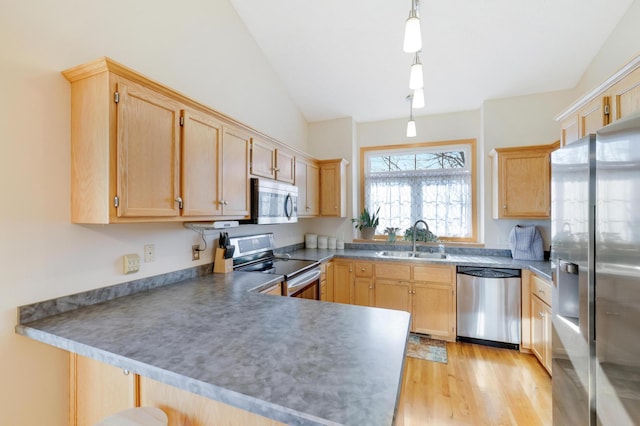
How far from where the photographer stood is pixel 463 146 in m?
3.60

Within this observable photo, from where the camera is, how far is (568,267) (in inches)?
55.4

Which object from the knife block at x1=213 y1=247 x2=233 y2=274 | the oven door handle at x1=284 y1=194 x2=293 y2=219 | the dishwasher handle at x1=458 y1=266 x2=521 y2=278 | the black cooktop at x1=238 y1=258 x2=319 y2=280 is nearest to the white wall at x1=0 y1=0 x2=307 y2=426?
the knife block at x1=213 y1=247 x2=233 y2=274

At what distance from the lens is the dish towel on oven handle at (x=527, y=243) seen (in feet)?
9.66

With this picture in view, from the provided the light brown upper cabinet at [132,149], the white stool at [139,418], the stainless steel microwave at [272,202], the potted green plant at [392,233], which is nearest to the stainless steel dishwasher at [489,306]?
the potted green plant at [392,233]

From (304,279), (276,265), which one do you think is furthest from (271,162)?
(304,279)

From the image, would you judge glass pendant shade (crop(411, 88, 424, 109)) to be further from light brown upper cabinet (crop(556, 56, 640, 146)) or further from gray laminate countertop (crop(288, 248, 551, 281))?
gray laminate countertop (crop(288, 248, 551, 281))

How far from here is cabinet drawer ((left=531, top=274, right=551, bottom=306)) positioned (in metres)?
2.26

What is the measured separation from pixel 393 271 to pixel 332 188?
1.34 m

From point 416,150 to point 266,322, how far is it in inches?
130

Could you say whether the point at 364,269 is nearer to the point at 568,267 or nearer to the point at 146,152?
the point at 568,267

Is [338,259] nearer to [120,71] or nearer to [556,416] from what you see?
[556,416]

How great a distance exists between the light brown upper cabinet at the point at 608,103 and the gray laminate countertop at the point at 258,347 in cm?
174

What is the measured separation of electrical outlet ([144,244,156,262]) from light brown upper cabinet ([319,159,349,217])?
222cm

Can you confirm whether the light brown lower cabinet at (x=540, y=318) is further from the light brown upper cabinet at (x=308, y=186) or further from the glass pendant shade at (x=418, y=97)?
the light brown upper cabinet at (x=308, y=186)
